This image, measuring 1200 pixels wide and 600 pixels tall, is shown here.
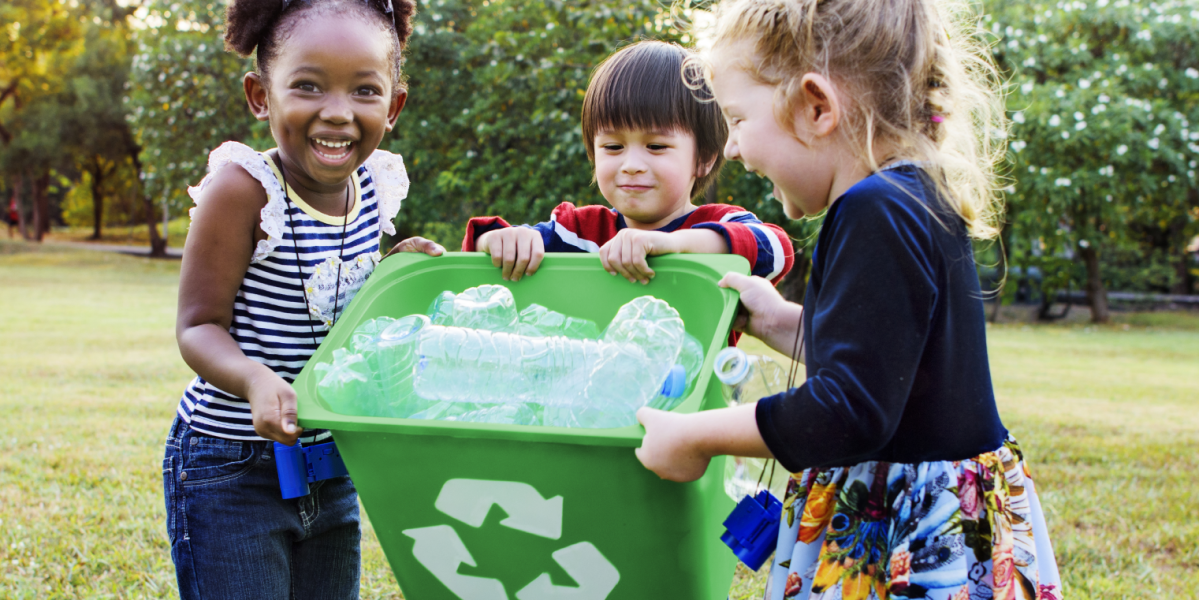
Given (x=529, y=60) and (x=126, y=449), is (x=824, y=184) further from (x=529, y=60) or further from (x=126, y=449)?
(x=529, y=60)

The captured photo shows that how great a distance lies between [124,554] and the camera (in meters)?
2.58

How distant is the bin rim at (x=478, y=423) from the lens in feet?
3.51

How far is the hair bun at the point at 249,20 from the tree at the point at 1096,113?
1040 cm

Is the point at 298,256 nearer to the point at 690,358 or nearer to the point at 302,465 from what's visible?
the point at 302,465

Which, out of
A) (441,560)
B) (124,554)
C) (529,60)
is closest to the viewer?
(441,560)

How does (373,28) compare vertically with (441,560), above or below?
above

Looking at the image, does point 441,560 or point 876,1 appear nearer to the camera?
point 876,1

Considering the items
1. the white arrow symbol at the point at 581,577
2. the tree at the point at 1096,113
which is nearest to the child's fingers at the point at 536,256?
the white arrow symbol at the point at 581,577

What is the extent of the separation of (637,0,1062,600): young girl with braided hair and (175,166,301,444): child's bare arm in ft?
2.43

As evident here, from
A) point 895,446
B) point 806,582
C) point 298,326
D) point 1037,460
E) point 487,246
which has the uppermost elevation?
point 487,246

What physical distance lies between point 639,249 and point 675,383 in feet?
1.00

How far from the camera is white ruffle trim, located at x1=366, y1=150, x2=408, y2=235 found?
5.95ft

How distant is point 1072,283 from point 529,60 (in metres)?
12.1

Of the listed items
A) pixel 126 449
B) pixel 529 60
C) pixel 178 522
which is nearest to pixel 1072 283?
pixel 529 60
